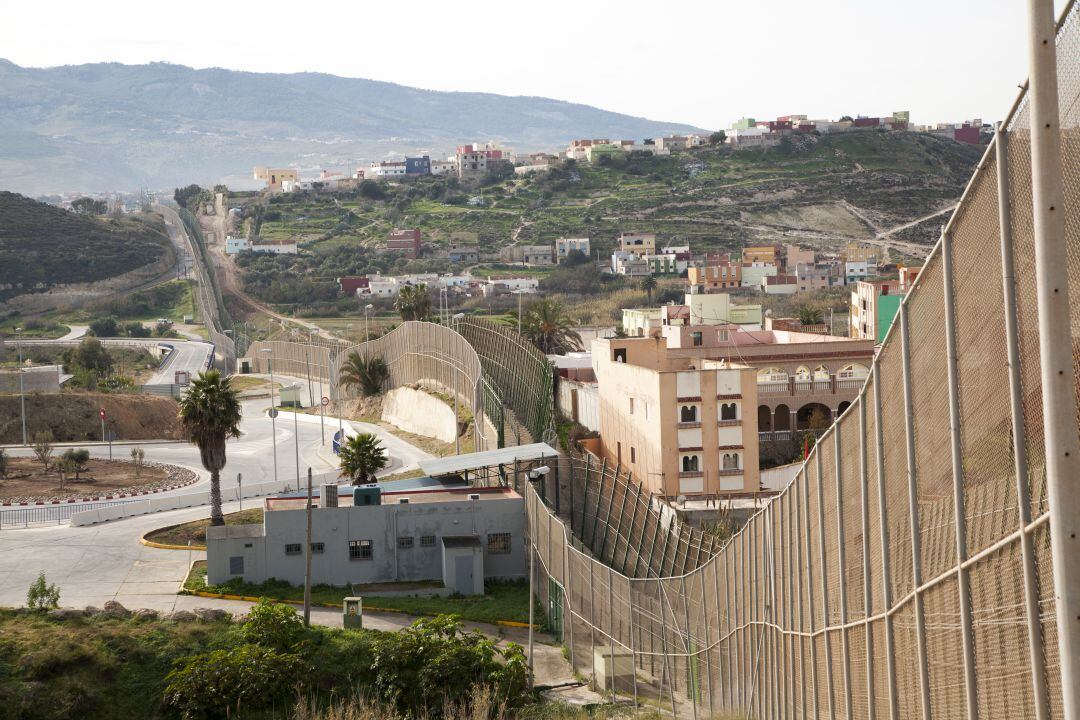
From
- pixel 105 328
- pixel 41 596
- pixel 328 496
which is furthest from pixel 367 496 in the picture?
pixel 105 328

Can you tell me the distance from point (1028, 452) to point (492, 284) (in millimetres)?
124616

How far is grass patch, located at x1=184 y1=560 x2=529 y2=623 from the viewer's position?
29.5 m

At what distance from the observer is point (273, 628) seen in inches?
912

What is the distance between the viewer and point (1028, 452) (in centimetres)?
762

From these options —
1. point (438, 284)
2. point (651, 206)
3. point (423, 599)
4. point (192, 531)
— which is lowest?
point (423, 599)

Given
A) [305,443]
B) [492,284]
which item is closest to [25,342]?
[492,284]

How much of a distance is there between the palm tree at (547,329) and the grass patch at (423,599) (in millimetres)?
32369

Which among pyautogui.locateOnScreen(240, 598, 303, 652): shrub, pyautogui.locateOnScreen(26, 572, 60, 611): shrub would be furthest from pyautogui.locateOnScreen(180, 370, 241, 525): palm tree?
pyautogui.locateOnScreen(240, 598, 303, 652): shrub

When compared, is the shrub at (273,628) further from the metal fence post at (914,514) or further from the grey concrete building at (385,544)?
the metal fence post at (914,514)

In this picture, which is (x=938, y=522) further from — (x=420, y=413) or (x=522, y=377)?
(x=420, y=413)

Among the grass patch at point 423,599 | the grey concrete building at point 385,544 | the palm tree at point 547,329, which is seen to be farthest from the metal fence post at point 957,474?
the palm tree at point 547,329

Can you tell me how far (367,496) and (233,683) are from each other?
1158 centimetres

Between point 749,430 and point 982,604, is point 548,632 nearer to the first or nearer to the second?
point 749,430

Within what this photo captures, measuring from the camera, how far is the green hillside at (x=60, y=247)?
137375 mm
